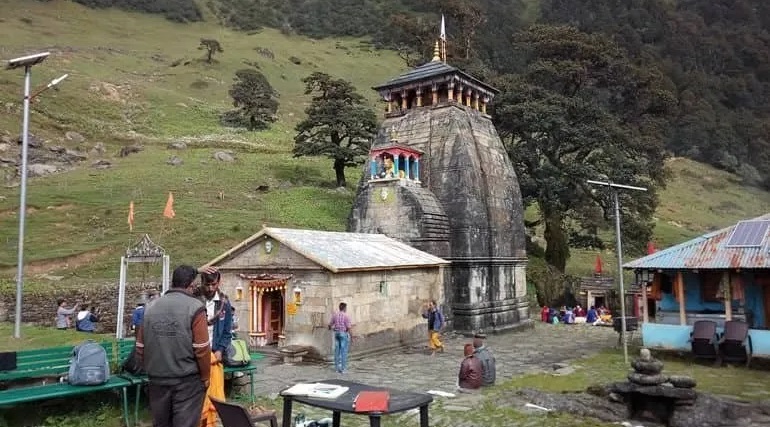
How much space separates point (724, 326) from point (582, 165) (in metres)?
17.8

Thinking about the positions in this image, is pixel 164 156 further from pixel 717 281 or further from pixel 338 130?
pixel 717 281

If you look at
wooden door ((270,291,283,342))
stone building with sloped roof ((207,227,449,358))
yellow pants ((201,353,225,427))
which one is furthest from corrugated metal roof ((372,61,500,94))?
yellow pants ((201,353,225,427))

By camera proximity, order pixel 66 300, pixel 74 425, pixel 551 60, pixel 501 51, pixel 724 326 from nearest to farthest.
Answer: pixel 74 425, pixel 724 326, pixel 66 300, pixel 551 60, pixel 501 51

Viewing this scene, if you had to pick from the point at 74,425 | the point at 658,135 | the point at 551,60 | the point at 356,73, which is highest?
the point at 356,73

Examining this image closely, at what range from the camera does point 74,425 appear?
7.43 metres

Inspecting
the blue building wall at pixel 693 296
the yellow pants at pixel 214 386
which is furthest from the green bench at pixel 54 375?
the blue building wall at pixel 693 296

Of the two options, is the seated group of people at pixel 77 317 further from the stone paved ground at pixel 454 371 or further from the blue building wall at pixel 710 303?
the blue building wall at pixel 710 303

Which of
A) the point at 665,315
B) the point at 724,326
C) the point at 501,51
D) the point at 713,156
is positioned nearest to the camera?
the point at 724,326

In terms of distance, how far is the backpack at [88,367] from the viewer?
7.38 m

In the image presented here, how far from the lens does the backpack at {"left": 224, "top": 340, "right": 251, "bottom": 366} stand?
841 cm

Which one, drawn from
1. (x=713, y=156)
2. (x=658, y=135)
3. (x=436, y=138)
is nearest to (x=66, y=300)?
(x=436, y=138)

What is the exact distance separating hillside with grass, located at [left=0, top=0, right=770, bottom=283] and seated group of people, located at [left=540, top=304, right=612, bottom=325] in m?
10.5

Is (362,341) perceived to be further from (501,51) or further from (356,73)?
(501,51)

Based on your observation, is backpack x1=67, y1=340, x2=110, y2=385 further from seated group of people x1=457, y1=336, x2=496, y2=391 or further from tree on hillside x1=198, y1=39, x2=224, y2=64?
tree on hillside x1=198, y1=39, x2=224, y2=64
